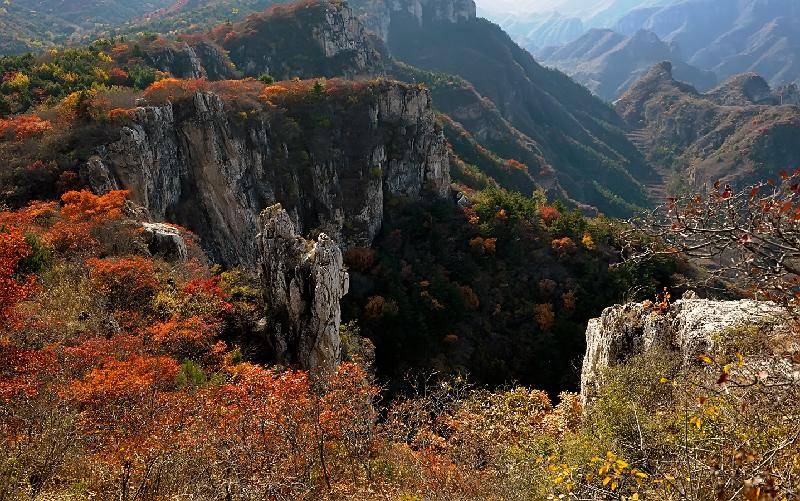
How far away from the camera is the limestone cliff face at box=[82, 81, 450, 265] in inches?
1462

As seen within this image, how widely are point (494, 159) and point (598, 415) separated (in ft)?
283

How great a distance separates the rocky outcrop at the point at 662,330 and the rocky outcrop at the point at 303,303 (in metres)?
12.9

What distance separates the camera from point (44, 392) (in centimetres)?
1241

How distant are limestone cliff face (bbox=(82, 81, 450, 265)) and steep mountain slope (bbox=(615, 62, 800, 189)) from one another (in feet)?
296

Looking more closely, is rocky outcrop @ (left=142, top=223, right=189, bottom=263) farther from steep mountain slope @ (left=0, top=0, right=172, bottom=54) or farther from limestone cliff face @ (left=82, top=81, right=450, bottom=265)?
steep mountain slope @ (left=0, top=0, right=172, bottom=54)

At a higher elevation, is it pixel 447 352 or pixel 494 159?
pixel 494 159

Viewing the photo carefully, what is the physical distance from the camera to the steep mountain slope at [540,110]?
14462 centimetres

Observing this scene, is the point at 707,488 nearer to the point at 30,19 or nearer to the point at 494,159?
the point at 494,159

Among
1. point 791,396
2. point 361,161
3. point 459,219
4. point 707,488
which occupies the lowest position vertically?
point 459,219

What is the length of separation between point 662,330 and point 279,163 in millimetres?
41117

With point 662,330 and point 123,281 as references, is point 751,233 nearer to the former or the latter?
point 662,330

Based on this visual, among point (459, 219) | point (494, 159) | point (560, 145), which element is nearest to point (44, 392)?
point (459, 219)

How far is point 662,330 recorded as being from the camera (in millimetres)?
18953

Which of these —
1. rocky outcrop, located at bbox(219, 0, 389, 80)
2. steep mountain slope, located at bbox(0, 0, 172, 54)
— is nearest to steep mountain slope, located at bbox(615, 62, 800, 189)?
rocky outcrop, located at bbox(219, 0, 389, 80)
